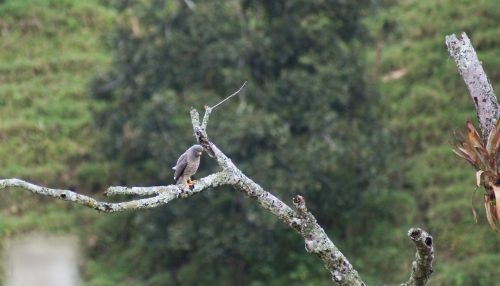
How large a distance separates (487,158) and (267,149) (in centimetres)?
1182

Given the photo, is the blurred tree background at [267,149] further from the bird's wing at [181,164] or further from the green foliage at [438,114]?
the bird's wing at [181,164]

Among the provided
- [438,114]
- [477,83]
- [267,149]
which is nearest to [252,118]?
[267,149]

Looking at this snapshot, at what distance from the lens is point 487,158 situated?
7828 millimetres

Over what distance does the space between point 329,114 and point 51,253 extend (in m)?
6.39

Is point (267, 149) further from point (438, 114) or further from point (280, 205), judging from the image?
point (280, 205)

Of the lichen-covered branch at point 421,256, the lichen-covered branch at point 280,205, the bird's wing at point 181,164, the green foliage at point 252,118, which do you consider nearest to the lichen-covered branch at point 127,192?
A: the lichen-covered branch at point 280,205

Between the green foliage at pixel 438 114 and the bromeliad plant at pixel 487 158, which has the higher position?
the green foliage at pixel 438 114

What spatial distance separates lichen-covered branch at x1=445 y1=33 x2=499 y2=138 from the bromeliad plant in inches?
12.4

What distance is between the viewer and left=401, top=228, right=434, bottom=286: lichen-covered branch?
730 cm

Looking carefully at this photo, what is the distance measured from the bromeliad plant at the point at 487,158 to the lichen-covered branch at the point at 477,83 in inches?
12.4

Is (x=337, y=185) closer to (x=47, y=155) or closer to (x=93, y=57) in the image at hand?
(x=47, y=155)

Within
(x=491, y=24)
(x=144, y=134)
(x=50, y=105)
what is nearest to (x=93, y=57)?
(x=50, y=105)

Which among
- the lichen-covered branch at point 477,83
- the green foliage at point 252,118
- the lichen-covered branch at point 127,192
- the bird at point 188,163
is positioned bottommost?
the lichen-covered branch at point 127,192

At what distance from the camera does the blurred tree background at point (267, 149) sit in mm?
19547
